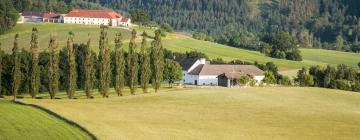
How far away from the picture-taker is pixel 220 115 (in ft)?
212

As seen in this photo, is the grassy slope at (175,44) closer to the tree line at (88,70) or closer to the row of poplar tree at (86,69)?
the tree line at (88,70)

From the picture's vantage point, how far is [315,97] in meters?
91.6

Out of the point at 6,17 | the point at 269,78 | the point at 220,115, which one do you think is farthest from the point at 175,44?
the point at 220,115

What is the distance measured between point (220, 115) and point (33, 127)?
76.4 feet

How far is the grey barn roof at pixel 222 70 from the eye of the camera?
123188 mm

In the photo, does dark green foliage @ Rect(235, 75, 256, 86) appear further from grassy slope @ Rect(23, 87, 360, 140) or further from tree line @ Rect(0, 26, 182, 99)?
grassy slope @ Rect(23, 87, 360, 140)

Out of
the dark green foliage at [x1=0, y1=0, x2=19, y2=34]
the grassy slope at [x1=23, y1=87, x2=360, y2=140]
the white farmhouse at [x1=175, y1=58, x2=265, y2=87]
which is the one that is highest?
the dark green foliage at [x1=0, y1=0, x2=19, y2=34]

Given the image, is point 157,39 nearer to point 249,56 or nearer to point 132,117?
point 132,117

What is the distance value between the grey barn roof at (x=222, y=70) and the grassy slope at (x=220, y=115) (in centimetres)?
3040

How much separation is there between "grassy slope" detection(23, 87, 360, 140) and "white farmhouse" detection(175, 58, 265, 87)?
2810 cm

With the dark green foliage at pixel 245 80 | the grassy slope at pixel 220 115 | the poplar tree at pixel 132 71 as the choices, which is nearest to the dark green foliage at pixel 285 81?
the dark green foliage at pixel 245 80

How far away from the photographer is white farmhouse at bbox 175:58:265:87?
12144cm

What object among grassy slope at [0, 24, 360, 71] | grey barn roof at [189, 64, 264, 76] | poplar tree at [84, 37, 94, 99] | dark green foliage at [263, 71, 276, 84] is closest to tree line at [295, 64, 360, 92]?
dark green foliage at [263, 71, 276, 84]

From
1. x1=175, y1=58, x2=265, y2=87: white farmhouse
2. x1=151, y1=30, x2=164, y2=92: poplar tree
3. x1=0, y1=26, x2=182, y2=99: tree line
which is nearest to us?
x1=0, y1=26, x2=182, y2=99: tree line
